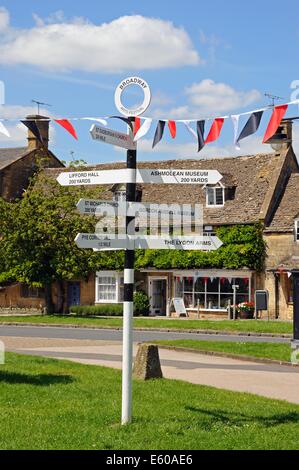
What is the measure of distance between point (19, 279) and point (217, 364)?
27955 mm

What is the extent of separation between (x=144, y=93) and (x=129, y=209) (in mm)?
1465

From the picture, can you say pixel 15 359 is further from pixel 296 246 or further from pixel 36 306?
pixel 36 306

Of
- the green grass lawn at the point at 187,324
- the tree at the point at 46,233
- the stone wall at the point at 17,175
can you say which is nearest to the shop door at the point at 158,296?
the tree at the point at 46,233

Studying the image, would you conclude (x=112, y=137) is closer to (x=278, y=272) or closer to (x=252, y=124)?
(x=252, y=124)

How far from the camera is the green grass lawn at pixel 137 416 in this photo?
8.62m

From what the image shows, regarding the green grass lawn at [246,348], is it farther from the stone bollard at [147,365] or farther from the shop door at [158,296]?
the shop door at [158,296]

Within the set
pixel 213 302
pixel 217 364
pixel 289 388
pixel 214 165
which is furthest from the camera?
pixel 214 165

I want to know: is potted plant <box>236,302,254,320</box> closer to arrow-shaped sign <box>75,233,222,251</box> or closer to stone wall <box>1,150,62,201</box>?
stone wall <box>1,150,62,201</box>

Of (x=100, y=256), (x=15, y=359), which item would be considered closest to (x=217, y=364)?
(x=15, y=359)

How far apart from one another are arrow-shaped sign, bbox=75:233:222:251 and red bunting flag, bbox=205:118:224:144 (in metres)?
2.44

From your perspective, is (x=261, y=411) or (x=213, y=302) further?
(x=213, y=302)

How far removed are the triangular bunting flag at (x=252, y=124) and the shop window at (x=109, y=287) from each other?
33.4m

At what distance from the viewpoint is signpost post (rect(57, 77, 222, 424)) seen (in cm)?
975
